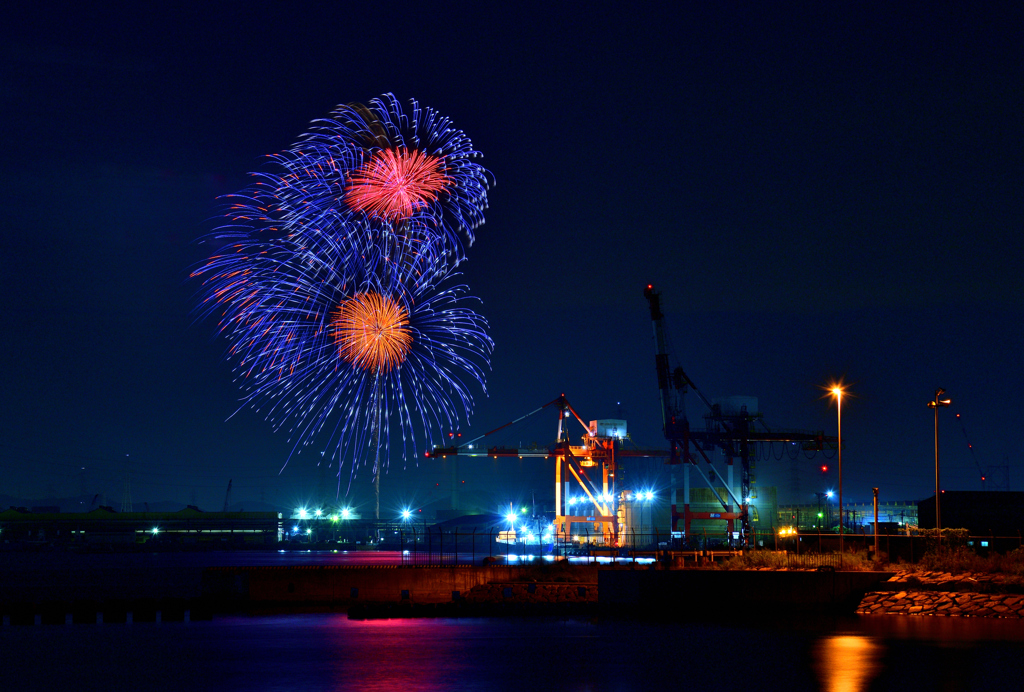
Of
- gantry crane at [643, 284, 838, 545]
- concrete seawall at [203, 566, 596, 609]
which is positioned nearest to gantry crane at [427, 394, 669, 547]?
gantry crane at [643, 284, 838, 545]

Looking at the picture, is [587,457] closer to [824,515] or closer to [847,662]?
[824,515]

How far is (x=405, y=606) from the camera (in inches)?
1973

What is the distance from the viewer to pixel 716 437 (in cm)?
8875

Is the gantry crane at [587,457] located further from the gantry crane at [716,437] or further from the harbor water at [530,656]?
the harbor water at [530,656]

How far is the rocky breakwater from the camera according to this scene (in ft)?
139

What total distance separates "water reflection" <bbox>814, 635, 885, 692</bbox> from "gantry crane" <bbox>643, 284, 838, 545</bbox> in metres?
46.6

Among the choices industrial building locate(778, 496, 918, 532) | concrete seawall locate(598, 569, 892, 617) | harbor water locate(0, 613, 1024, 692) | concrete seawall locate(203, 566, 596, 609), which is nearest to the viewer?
harbor water locate(0, 613, 1024, 692)

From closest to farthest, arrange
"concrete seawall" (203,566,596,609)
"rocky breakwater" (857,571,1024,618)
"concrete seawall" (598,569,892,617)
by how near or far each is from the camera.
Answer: "rocky breakwater" (857,571,1024,618)
"concrete seawall" (598,569,892,617)
"concrete seawall" (203,566,596,609)

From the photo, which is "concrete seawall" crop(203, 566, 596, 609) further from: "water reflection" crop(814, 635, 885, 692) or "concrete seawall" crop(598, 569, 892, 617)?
"water reflection" crop(814, 635, 885, 692)

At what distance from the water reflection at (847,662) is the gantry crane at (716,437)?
153 ft

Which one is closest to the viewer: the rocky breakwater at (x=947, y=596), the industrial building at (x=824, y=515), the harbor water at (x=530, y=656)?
the harbor water at (x=530, y=656)

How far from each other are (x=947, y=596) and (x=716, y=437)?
1790 inches

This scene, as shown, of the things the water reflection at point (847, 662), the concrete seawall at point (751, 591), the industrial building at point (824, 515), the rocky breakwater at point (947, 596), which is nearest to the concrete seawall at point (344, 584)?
the concrete seawall at point (751, 591)

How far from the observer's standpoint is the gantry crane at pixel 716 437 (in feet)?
288
